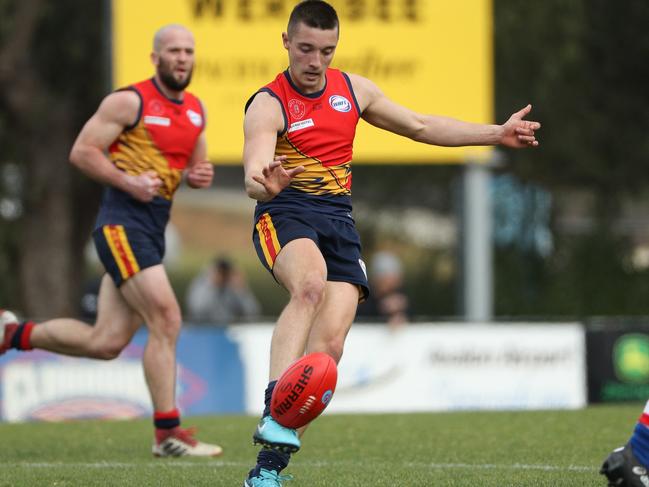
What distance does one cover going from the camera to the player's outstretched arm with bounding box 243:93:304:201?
5.82 meters

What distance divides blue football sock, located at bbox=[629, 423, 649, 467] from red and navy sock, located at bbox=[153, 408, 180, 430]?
3.36m

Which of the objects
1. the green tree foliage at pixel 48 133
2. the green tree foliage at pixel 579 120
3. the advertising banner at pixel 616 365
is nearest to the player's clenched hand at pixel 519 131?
the advertising banner at pixel 616 365

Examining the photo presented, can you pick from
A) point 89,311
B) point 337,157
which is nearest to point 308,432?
point 337,157

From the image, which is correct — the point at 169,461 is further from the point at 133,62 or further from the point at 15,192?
the point at 15,192

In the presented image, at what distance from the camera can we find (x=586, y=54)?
2231 cm

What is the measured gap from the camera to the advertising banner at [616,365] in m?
14.1

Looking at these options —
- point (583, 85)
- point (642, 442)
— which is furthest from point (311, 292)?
point (583, 85)

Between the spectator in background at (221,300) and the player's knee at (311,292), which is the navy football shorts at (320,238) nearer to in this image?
the player's knee at (311,292)

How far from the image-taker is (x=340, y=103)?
21.5 ft

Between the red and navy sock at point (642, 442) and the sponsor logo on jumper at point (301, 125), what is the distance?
6.85 feet

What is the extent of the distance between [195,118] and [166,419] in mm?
1814

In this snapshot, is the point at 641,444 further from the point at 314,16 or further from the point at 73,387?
the point at 73,387

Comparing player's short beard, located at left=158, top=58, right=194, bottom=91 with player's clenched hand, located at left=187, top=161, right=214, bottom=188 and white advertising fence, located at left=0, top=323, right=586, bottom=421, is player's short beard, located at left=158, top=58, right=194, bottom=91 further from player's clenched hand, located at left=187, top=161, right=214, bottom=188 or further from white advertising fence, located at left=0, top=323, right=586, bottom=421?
white advertising fence, located at left=0, top=323, right=586, bottom=421

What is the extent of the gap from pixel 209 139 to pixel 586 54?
8.77 m
